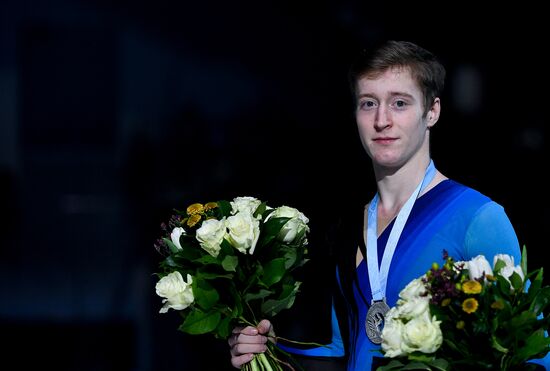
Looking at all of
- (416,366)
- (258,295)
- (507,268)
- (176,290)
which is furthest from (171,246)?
(507,268)

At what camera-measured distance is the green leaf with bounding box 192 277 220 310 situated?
2834 millimetres

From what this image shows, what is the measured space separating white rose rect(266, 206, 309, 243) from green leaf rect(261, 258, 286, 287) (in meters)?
0.11

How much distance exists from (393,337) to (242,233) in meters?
0.58

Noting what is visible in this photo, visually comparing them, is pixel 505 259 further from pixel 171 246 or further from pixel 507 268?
pixel 171 246

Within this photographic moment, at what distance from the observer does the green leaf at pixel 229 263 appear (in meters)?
2.80

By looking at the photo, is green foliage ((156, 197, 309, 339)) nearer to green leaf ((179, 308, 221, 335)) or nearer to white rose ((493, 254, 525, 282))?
green leaf ((179, 308, 221, 335))

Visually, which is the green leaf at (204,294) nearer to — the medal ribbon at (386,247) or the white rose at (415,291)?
the medal ribbon at (386,247)

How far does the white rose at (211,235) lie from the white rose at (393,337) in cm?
59

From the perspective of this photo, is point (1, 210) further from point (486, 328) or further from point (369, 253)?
point (486, 328)

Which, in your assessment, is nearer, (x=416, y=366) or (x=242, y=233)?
(x=416, y=366)

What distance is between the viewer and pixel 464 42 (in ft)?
22.4

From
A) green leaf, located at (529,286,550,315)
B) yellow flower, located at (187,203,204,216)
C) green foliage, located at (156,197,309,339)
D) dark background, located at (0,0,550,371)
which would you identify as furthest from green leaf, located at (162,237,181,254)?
dark background, located at (0,0,550,371)

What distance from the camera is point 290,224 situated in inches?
117

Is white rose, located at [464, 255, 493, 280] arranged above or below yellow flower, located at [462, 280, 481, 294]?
above
